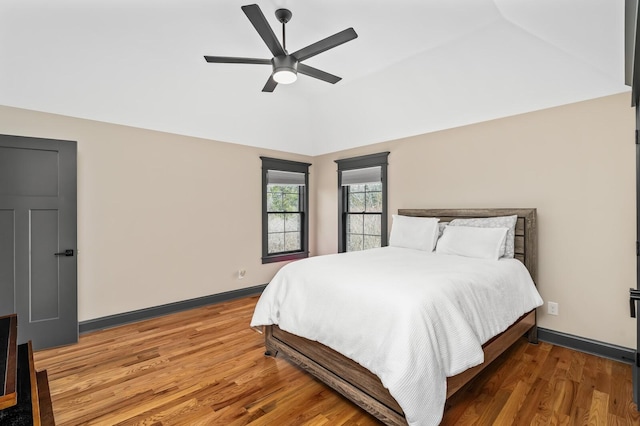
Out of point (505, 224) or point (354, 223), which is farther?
point (354, 223)

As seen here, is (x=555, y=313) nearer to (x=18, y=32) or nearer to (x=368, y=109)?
(x=368, y=109)

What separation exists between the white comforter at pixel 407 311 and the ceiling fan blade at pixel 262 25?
Answer: 170cm

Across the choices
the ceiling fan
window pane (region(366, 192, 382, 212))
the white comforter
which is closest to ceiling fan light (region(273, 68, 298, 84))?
the ceiling fan

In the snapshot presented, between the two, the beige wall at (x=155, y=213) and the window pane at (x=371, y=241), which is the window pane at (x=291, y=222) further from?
the window pane at (x=371, y=241)

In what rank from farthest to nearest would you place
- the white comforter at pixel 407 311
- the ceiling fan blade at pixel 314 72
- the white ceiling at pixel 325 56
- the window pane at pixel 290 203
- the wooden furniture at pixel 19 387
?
the window pane at pixel 290 203, the ceiling fan blade at pixel 314 72, the white ceiling at pixel 325 56, the white comforter at pixel 407 311, the wooden furniture at pixel 19 387

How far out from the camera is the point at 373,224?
4.87 meters

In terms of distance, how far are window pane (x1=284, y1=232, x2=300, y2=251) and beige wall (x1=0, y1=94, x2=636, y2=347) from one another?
2.02 ft

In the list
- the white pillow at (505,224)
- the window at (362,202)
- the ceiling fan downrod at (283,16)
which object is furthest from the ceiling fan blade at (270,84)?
the white pillow at (505,224)

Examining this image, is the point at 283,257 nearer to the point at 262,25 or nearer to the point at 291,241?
the point at 291,241

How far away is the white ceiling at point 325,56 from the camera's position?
2398 mm

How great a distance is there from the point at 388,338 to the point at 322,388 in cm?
86

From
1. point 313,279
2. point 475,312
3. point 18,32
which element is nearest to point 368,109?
point 313,279

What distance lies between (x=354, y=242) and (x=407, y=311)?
133 inches

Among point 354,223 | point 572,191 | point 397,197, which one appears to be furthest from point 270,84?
point 572,191
